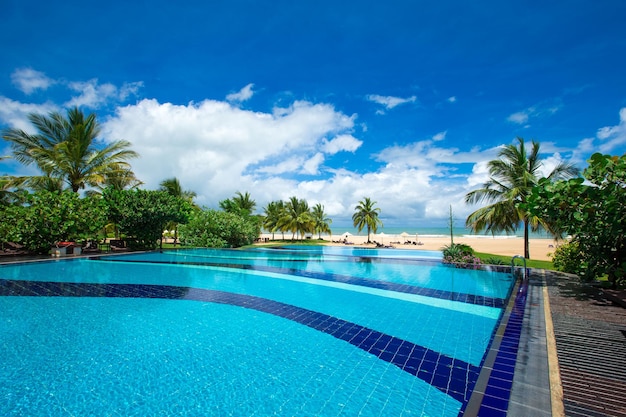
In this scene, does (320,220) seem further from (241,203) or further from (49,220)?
(49,220)

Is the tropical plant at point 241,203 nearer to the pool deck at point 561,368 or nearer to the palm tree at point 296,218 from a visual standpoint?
the palm tree at point 296,218

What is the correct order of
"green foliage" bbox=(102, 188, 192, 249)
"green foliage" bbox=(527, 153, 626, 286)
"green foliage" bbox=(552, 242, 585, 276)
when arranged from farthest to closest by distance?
1. "green foliage" bbox=(102, 188, 192, 249)
2. "green foliage" bbox=(552, 242, 585, 276)
3. "green foliage" bbox=(527, 153, 626, 286)

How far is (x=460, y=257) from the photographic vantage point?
1364 cm

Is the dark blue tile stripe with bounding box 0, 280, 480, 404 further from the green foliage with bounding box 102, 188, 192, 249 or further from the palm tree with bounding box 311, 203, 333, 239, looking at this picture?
the palm tree with bounding box 311, 203, 333, 239

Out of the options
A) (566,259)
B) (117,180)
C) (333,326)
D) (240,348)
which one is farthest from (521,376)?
(117,180)

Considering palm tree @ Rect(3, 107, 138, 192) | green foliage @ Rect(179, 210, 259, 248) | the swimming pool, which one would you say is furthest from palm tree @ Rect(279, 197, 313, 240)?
the swimming pool

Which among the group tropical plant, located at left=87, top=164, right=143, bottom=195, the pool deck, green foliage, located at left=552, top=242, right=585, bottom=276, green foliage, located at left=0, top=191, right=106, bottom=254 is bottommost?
the pool deck

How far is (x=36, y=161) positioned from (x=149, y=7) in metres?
13.2

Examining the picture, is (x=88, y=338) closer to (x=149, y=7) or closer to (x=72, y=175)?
(x=149, y=7)

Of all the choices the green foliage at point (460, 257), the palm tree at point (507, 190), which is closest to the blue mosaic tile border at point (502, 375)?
the green foliage at point (460, 257)

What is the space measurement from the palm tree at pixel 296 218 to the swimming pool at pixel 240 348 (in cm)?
2716

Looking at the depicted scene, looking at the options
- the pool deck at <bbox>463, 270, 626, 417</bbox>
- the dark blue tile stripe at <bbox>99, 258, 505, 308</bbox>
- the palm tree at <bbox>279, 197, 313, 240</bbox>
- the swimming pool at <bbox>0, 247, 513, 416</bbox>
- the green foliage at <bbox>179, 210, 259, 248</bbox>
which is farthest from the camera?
the palm tree at <bbox>279, 197, 313, 240</bbox>

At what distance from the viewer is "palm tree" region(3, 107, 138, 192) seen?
1596 cm

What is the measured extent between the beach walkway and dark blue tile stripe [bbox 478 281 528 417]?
1.42 feet
